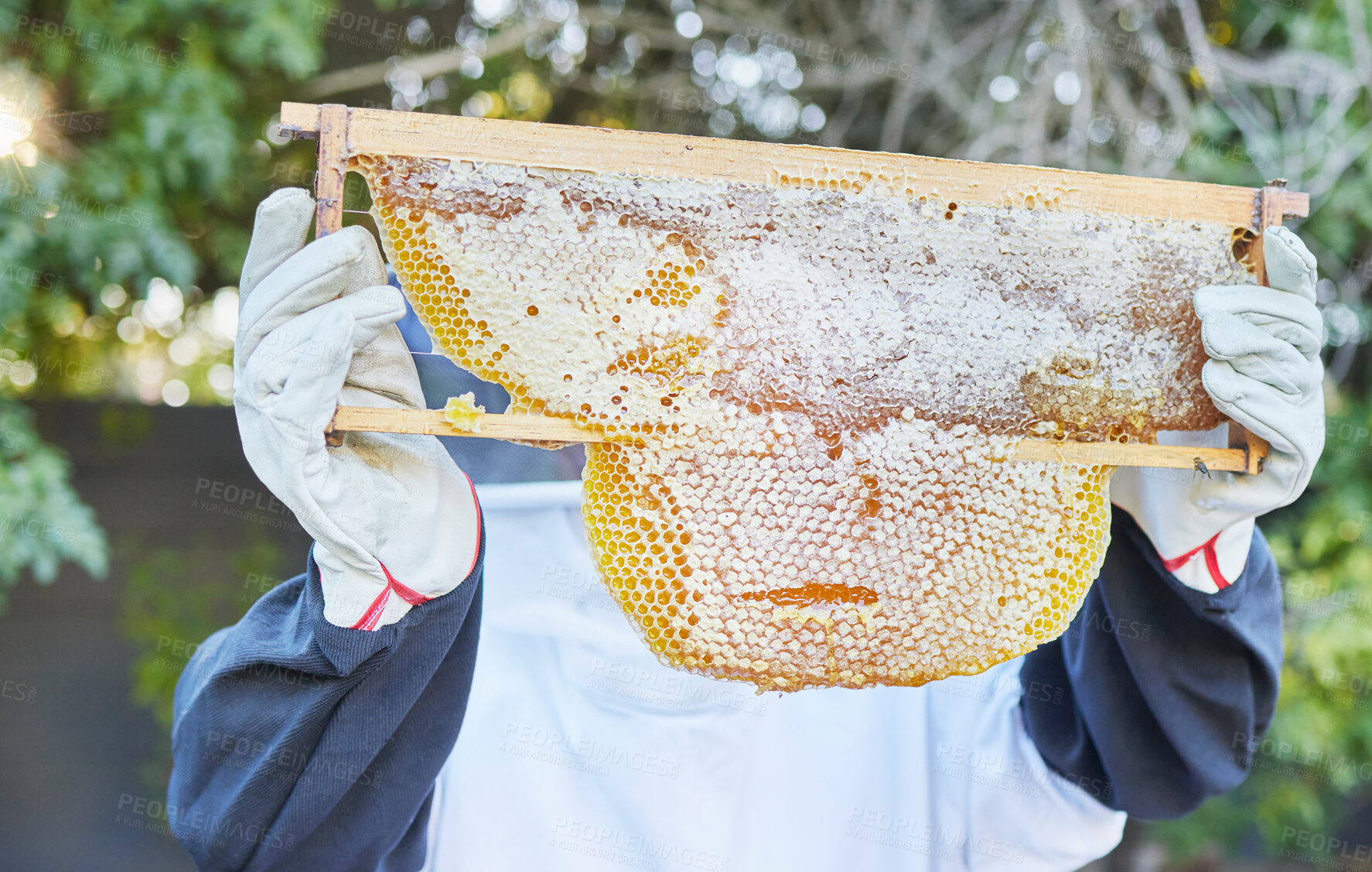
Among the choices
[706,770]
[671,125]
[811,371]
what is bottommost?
[706,770]

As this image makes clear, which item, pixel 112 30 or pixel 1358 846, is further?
pixel 1358 846

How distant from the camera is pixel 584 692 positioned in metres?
1.92

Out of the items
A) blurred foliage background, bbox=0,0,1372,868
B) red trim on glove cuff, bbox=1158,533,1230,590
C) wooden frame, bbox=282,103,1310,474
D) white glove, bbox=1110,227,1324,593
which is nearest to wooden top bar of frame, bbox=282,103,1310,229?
wooden frame, bbox=282,103,1310,474

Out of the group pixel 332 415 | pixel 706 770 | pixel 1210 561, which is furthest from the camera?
pixel 706 770

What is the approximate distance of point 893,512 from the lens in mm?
1345

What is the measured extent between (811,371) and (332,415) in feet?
2.31

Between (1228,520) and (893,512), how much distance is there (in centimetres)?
64

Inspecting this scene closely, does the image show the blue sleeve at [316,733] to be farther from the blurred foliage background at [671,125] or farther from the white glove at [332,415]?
the blurred foliage background at [671,125]

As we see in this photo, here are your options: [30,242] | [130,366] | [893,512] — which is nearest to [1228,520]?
[893,512]

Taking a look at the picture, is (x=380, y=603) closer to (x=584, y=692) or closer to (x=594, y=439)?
(x=594, y=439)

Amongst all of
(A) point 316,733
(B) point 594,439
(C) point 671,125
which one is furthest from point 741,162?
(C) point 671,125

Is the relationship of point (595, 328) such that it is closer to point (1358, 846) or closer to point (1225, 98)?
point (1225, 98)

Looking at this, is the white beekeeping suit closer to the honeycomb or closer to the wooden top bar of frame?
the honeycomb

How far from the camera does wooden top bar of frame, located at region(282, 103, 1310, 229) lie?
3.93ft
